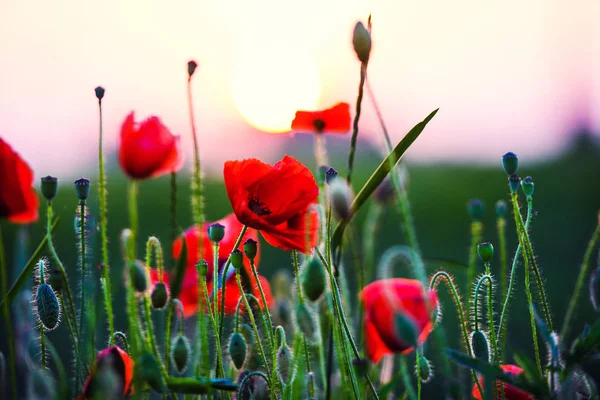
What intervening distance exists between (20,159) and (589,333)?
51 cm

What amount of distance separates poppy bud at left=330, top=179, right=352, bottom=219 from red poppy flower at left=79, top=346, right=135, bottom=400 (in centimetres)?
21

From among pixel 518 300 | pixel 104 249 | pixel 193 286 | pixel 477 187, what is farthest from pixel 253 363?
pixel 477 187

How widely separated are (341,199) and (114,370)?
24 cm

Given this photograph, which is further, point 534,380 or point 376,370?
point 376,370

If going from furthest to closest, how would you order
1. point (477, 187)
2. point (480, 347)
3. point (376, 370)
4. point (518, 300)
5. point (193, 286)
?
point (477, 187) < point (518, 300) < point (193, 286) < point (376, 370) < point (480, 347)

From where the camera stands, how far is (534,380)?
0.57 meters

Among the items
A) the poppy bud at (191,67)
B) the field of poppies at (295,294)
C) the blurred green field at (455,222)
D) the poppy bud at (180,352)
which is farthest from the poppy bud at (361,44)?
the blurred green field at (455,222)

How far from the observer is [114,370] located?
23.8 inches

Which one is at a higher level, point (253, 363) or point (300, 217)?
point (300, 217)

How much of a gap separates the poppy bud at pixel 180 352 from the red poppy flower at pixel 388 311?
8.1 inches

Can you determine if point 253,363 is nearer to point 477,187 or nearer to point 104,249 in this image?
point 104,249

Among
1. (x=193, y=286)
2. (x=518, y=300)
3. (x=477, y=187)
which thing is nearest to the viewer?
(x=193, y=286)

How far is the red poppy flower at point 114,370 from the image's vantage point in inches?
23.3

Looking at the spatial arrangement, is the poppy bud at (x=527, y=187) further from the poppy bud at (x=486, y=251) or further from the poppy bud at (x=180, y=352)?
the poppy bud at (x=180, y=352)
